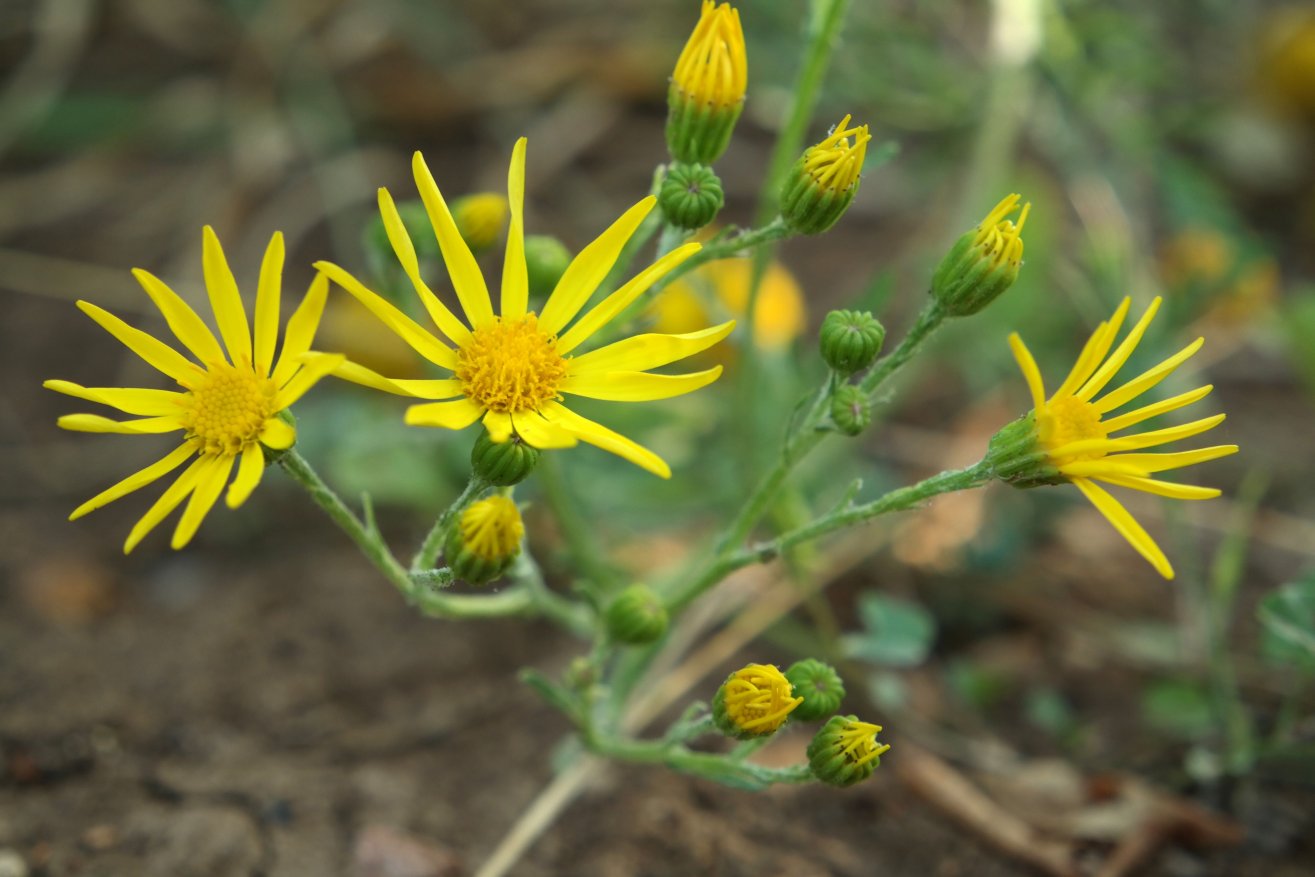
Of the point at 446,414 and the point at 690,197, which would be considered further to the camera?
the point at 690,197

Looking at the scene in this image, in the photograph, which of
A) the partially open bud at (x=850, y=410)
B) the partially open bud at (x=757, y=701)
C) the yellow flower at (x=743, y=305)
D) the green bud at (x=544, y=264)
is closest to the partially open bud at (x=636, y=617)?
the partially open bud at (x=757, y=701)

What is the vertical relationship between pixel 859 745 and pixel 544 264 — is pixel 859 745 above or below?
below

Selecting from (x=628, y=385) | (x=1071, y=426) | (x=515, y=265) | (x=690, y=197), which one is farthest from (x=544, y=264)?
(x=1071, y=426)

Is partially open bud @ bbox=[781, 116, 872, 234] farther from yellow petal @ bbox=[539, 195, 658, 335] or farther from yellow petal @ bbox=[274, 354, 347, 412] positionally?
yellow petal @ bbox=[274, 354, 347, 412]

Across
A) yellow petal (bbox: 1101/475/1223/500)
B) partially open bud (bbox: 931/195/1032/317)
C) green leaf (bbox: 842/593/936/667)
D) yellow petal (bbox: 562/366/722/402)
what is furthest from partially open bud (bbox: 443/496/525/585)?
green leaf (bbox: 842/593/936/667)

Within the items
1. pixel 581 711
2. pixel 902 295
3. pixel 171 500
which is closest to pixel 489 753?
pixel 581 711

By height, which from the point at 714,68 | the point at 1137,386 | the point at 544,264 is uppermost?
the point at 714,68

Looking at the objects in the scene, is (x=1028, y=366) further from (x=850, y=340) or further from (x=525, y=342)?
(x=525, y=342)
